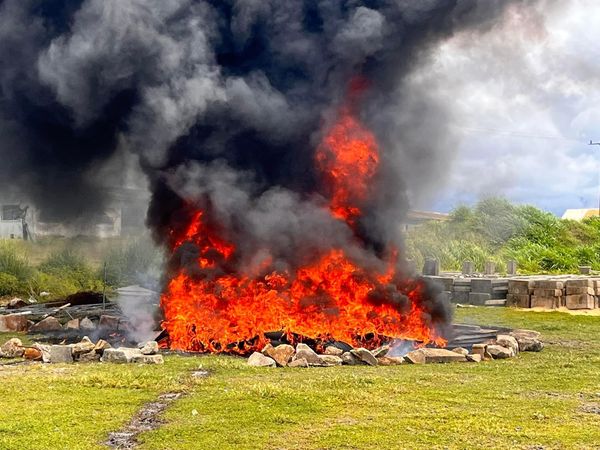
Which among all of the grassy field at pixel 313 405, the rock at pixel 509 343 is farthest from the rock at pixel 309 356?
the rock at pixel 509 343

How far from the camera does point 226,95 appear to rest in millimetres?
18953

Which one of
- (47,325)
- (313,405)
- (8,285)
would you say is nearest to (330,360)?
(313,405)

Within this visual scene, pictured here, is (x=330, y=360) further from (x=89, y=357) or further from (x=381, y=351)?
(x=89, y=357)

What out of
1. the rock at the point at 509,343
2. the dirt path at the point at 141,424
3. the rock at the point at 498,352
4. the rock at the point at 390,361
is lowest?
the dirt path at the point at 141,424

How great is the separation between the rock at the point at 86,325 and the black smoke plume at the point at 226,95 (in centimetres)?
366

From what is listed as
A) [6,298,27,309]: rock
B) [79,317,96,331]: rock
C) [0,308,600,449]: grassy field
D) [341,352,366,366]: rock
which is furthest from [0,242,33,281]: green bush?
[341,352,366,366]: rock

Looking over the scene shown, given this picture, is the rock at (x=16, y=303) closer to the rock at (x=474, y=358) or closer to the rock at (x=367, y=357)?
the rock at (x=367, y=357)

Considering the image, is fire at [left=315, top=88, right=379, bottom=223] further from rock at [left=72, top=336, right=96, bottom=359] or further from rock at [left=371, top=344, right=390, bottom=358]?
rock at [left=72, top=336, right=96, bottom=359]

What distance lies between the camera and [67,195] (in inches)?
916

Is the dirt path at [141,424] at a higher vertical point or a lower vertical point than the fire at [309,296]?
lower

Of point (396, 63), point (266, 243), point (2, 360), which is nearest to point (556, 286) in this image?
point (396, 63)

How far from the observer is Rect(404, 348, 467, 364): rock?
Result: 1588cm

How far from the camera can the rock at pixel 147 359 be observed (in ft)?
50.0

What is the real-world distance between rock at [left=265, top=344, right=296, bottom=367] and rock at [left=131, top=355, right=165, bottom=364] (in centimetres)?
235
